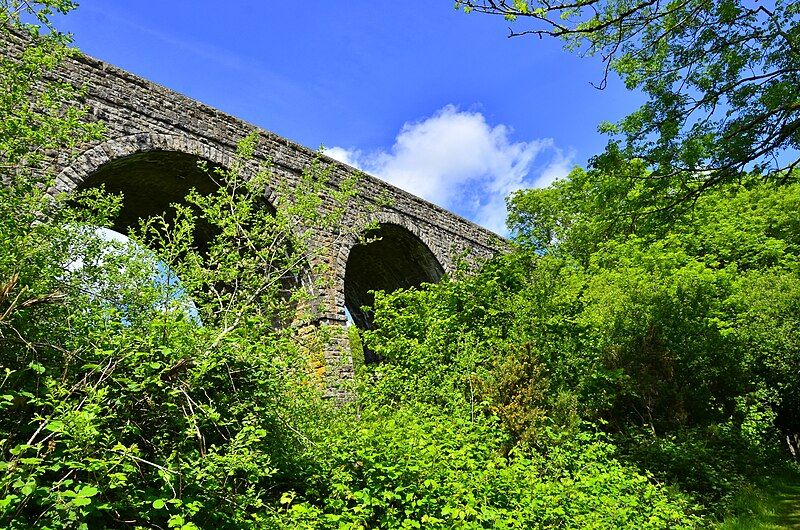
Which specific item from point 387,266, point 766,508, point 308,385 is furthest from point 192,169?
point 766,508

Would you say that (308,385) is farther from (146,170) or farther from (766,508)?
(766,508)

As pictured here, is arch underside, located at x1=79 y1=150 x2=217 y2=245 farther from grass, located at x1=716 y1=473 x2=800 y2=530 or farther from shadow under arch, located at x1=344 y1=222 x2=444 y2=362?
grass, located at x1=716 y1=473 x2=800 y2=530

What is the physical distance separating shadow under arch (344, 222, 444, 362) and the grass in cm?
762

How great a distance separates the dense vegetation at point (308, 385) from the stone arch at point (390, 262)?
7.93 ft

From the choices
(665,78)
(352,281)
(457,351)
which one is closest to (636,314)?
(457,351)

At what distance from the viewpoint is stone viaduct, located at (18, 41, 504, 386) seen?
8.20 metres

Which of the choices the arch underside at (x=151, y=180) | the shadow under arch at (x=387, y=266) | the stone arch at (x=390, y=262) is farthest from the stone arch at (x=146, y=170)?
the shadow under arch at (x=387, y=266)

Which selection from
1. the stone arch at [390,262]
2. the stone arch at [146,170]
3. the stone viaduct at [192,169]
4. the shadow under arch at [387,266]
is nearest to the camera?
the stone arch at [146,170]

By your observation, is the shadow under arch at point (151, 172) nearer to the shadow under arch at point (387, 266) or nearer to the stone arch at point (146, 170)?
the stone arch at point (146, 170)

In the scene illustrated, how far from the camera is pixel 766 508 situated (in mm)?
7320

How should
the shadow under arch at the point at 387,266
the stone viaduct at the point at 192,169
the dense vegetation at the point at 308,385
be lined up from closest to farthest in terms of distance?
the dense vegetation at the point at 308,385 < the stone viaduct at the point at 192,169 < the shadow under arch at the point at 387,266

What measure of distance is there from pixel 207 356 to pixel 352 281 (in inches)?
447

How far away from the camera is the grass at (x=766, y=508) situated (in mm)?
6742

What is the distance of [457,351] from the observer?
29.9ft
